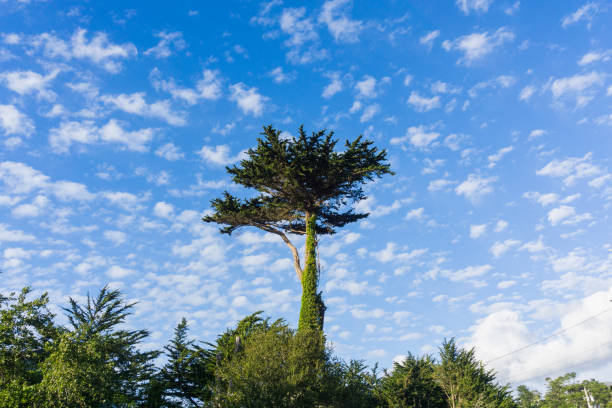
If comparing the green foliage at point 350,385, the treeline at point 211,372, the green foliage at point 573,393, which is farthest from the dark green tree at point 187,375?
the green foliage at point 573,393

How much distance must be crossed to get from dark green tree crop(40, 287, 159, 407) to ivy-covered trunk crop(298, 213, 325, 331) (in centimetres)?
1178

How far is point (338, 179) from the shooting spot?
97.1 feet

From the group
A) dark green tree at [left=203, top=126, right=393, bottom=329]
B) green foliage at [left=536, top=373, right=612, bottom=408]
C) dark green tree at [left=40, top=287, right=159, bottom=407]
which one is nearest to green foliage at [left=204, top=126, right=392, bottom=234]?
dark green tree at [left=203, top=126, right=393, bottom=329]

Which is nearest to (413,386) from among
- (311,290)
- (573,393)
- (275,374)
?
(311,290)

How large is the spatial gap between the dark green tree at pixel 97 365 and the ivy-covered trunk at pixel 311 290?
1178 centimetres

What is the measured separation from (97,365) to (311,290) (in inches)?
536

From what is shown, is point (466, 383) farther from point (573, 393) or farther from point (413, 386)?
point (573, 393)

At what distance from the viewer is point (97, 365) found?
19297 millimetres

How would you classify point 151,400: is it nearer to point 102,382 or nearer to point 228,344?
point 228,344

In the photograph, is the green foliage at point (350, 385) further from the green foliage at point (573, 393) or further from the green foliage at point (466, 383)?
the green foliage at point (573, 393)

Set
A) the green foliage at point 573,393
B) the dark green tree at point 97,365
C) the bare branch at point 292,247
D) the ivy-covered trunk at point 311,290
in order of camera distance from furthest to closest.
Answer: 1. the green foliage at point 573,393
2. the bare branch at point 292,247
3. the ivy-covered trunk at point 311,290
4. the dark green tree at point 97,365

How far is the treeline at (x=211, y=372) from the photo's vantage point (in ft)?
59.1

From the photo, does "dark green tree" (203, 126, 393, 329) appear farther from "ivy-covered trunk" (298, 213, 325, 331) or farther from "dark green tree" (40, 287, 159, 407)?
"dark green tree" (40, 287, 159, 407)

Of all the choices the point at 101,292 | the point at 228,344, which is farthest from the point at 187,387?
the point at 101,292
